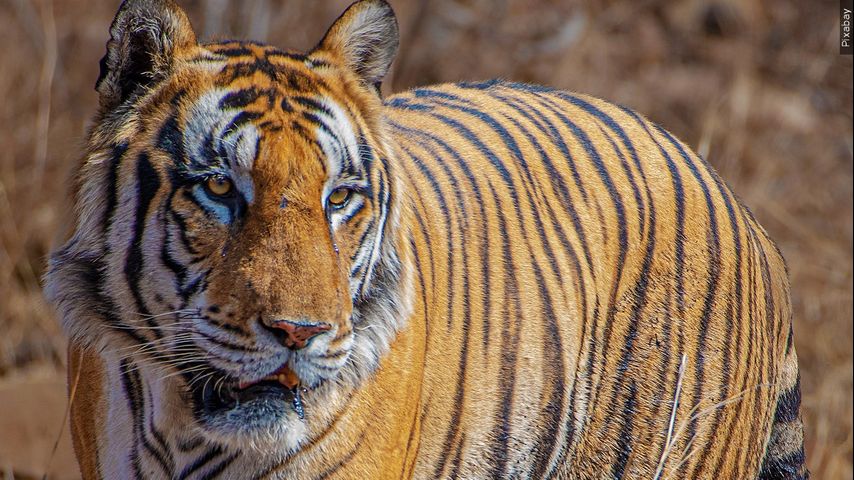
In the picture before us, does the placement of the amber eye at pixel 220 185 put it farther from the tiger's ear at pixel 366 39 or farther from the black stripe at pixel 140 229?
the tiger's ear at pixel 366 39

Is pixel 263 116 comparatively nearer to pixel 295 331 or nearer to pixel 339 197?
pixel 339 197

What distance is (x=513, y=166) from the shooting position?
9.55ft

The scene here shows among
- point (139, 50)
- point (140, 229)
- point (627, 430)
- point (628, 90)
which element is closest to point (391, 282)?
point (140, 229)

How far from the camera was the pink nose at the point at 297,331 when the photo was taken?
1962mm

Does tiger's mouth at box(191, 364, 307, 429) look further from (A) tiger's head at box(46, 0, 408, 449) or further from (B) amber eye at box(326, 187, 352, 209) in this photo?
(B) amber eye at box(326, 187, 352, 209)

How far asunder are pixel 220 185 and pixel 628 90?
21.5 feet

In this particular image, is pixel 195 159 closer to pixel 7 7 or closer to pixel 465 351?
pixel 465 351

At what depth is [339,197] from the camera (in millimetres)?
2188

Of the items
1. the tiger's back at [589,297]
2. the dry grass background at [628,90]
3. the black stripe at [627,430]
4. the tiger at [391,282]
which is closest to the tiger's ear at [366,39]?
the tiger at [391,282]

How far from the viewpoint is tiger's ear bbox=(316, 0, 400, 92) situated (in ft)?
7.97

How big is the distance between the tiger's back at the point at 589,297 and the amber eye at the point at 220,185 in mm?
701

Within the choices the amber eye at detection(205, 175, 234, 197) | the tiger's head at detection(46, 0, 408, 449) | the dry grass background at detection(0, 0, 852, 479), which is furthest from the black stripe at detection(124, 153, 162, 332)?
the dry grass background at detection(0, 0, 852, 479)

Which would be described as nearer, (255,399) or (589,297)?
(255,399)

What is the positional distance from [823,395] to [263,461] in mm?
4011
